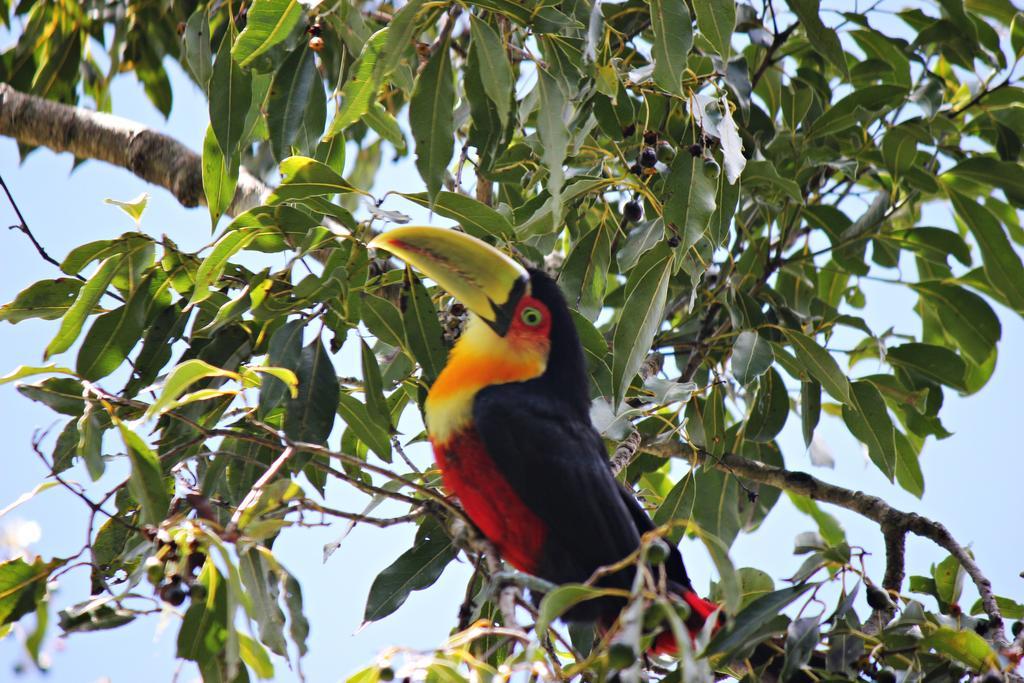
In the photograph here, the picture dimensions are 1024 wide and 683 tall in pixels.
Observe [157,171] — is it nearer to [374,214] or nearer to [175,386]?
[374,214]

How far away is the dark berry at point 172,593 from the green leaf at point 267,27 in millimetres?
1354

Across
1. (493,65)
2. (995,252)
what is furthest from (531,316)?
(995,252)

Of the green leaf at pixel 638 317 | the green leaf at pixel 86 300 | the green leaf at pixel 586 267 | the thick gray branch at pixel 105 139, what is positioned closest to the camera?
the green leaf at pixel 86 300

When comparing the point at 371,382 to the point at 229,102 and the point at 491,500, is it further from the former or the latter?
the point at 229,102

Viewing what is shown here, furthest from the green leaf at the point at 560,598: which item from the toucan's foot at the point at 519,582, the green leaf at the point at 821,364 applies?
the green leaf at the point at 821,364

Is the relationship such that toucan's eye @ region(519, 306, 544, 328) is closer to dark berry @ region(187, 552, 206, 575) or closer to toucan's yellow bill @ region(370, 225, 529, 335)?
toucan's yellow bill @ region(370, 225, 529, 335)

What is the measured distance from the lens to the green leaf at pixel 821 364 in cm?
342

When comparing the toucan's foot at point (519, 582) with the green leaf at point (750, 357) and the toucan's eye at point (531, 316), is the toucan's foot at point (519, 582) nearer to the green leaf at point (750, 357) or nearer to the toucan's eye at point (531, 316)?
the toucan's eye at point (531, 316)

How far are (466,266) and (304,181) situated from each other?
52cm

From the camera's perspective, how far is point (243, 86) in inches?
122

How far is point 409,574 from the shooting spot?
10.1 ft

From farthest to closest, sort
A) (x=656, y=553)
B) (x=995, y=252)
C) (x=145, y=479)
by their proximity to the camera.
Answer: (x=995, y=252)
(x=145, y=479)
(x=656, y=553)

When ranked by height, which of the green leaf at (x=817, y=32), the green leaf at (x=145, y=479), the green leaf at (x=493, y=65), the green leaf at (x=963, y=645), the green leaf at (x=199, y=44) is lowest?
the green leaf at (x=963, y=645)

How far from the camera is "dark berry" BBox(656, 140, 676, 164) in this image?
3505mm
